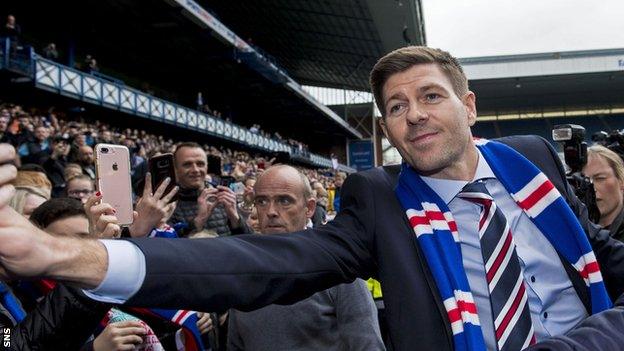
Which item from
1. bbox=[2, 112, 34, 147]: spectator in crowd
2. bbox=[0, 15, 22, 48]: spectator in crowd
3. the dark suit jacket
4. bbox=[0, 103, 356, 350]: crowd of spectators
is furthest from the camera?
bbox=[0, 15, 22, 48]: spectator in crowd

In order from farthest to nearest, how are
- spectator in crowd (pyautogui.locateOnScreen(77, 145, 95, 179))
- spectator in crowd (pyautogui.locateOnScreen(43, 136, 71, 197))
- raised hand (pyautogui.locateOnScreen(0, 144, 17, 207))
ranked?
1. spectator in crowd (pyautogui.locateOnScreen(77, 145, 95, 179))
2. spectator in crowd (pyautogui.locateOnScreen(43, 136, 71, 197))
3. raised hand (pyautogui.locateOnScreen(0, 144, 17, 207))

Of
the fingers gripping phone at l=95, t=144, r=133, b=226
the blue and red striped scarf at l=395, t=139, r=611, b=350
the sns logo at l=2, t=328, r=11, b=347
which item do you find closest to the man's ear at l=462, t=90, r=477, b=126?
the blue and red striped scarf at l=395, t=139, r=611, b=350

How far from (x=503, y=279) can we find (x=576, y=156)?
1393mm

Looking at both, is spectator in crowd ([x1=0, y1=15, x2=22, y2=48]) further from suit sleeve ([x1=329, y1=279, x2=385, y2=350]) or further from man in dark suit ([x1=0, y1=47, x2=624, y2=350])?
man in dark suit ([x1=0, y1=47, x2=624, y2=350])

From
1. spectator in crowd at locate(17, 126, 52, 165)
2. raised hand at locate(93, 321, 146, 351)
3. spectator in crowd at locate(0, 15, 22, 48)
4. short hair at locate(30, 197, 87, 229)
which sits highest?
spectator in crowd at locate(0, 15, 22, 48)

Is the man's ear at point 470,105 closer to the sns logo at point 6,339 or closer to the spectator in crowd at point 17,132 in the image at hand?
the sns logo at point 6,339

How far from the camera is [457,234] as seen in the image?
5.52 feet

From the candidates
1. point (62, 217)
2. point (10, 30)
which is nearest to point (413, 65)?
point (62, 217)

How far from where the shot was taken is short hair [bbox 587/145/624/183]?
362 centimetres

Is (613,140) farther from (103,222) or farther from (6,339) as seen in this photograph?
(6,339)

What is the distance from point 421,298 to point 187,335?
1291mm

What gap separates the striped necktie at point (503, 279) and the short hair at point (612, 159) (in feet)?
7.44

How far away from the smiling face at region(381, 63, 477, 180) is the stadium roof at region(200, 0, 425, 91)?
78.9ft

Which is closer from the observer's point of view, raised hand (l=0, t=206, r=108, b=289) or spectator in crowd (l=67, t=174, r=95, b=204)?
raised hand (l=0, t=206, r=108, b=289)
